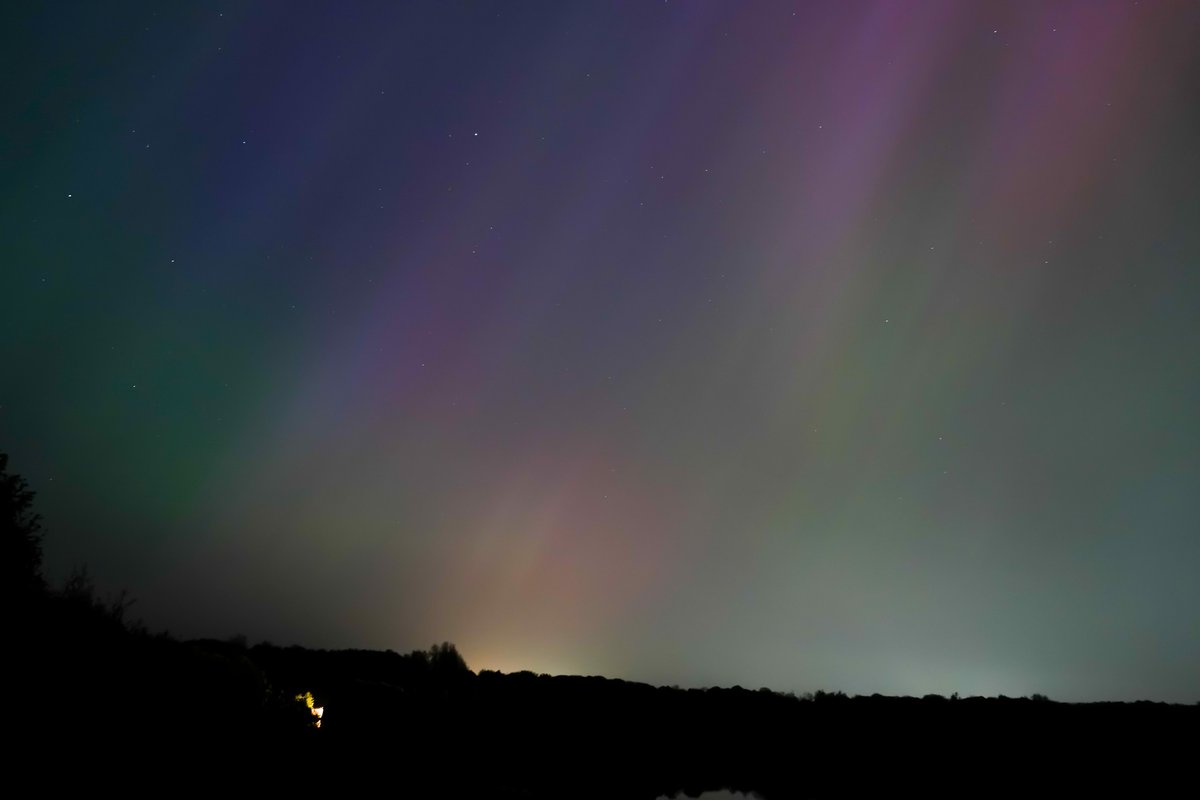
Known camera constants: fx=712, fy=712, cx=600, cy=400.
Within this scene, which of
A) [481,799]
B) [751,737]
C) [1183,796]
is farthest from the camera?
[751,737]

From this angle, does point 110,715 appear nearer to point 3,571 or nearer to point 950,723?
point 3,571

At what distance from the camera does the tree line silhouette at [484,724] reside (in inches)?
453

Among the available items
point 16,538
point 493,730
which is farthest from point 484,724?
point 16,538

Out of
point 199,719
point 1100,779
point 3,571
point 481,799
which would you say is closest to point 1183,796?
point 1100,779

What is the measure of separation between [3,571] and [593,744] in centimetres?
3028

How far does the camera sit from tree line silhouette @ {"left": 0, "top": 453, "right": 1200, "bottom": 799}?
11.5 meters

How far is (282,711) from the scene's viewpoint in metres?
18.8

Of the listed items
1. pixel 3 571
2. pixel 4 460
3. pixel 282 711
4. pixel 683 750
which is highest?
pixel 4 460

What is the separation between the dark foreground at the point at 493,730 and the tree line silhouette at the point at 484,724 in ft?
0.25

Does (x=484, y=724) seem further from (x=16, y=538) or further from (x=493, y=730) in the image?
(x=16, y=538)

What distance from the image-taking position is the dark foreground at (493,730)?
11.1 meters

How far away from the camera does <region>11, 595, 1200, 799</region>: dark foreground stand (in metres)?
11.1

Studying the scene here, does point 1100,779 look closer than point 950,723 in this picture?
Yes

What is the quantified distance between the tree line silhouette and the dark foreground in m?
0.08
